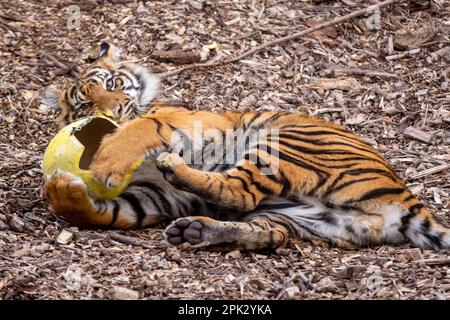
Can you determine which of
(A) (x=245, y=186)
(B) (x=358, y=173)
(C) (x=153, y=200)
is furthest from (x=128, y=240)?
(B) (x=358, y=173)

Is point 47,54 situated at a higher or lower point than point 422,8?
lower

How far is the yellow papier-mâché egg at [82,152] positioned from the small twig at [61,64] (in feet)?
7.43

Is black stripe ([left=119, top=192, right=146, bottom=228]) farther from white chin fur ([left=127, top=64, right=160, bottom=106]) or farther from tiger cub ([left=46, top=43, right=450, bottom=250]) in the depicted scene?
white chin fur ([left=127, top=64, right=160, bottom=106])

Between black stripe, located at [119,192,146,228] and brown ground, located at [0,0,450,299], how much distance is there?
10 centimetres

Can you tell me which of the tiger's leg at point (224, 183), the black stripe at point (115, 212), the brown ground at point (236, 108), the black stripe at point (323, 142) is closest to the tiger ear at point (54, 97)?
the brown ground at point (236, 108)

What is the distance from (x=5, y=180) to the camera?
19.8ft

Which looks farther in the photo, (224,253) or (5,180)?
(5,180)

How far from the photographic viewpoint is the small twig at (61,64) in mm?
7832

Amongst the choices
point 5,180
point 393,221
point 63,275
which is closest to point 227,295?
Answer: point 63,275

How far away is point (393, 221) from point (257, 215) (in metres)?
0.86

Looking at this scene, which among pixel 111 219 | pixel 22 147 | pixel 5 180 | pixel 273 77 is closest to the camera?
pixel 111 219

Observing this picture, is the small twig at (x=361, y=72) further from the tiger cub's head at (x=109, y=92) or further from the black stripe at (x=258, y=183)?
the black stripe at (x=258, y=183)

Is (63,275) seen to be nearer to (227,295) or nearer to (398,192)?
(227,295)

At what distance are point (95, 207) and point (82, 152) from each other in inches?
14.3
